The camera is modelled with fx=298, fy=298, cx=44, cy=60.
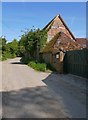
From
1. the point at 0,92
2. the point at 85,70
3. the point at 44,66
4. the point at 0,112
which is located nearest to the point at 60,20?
the point at 44,66

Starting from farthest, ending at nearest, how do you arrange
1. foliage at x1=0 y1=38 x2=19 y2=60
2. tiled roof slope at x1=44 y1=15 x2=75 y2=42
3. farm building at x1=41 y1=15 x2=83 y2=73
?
1. foliage at x1=0 y1=38 x2=19 y2=60
2. tiled roof slope at x1=44 y1=15 x2=75 y2=42
3. farm building at x1=41 y1=15 x2=83 y2=73

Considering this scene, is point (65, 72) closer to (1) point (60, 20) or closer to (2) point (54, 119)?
(2) point (54, 119)

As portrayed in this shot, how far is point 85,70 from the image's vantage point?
2025 cm

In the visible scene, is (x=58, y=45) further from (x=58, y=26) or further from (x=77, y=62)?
(x=58, y=26)

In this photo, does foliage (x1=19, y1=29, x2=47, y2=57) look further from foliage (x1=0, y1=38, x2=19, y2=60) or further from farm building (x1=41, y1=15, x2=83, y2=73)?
foliage (x1=0, y1=38, x2=19, y2=60)

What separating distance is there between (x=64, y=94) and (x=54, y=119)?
475 centimetres

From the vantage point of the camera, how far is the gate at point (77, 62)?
20.6 m

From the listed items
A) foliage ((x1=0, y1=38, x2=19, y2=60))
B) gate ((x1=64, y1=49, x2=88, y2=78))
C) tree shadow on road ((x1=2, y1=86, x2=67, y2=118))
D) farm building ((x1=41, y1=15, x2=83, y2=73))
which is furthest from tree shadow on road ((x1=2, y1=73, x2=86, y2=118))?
foliage ((x1=0, y1=38, x2=19, y2=60))

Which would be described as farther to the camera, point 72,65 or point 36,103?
point 72,65

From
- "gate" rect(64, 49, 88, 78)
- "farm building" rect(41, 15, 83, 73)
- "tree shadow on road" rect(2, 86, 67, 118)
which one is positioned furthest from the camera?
"farm building" rect(41, 15, 83, 73)

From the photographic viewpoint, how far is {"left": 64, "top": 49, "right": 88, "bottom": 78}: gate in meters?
20.6

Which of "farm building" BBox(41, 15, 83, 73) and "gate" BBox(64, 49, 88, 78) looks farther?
"farm building" BBox(41, 15, 83, 73)

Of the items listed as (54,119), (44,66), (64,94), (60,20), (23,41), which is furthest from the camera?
(60,20)

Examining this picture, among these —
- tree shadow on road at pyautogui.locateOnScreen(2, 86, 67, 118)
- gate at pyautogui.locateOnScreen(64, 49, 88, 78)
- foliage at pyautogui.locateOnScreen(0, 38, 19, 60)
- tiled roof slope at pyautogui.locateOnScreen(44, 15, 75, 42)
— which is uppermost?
tiled roof slope at pyautogui.locateOnScreen(44, 15, 75, 42)
